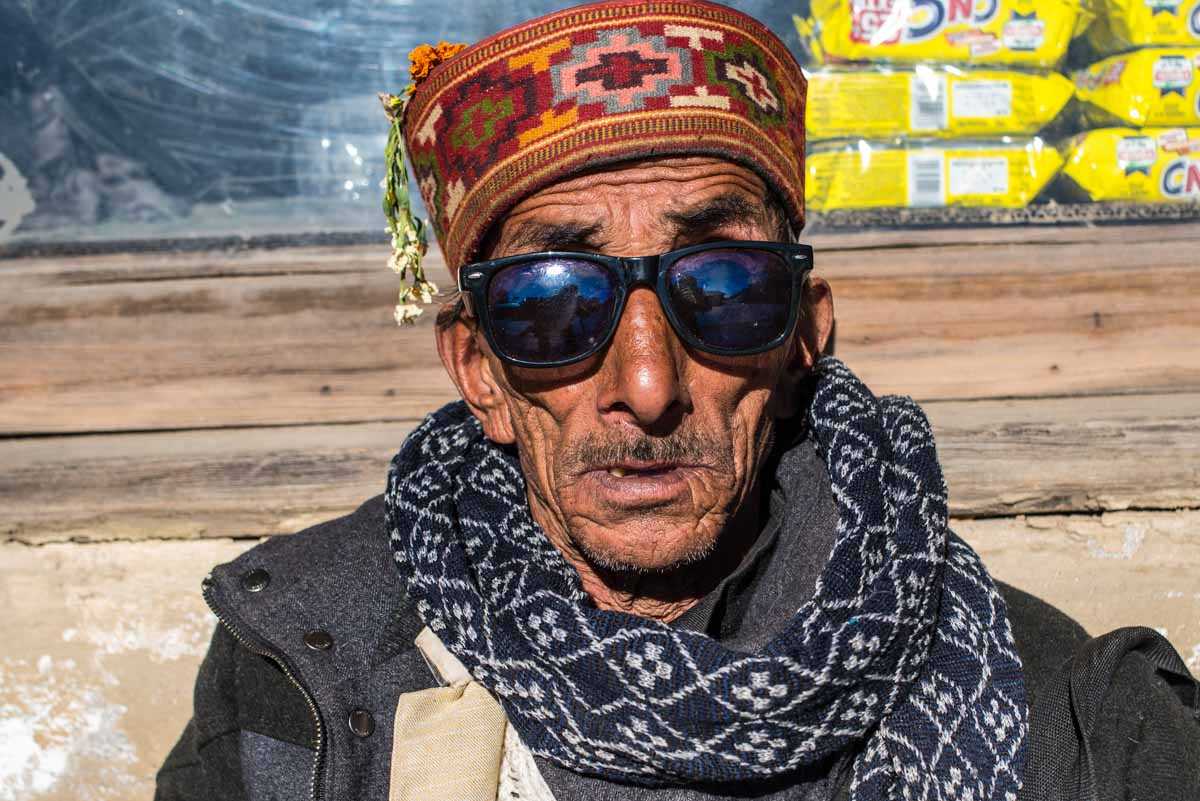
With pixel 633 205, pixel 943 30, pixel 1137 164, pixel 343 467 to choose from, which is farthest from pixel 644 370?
pixel 1137 164

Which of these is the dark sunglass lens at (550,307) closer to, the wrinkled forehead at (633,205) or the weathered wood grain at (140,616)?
the wrinkled forehead at (633,205)

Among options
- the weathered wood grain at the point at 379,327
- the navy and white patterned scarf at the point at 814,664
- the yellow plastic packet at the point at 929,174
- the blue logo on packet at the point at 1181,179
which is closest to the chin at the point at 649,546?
the navy and white patterned scarf at the point at 814,664

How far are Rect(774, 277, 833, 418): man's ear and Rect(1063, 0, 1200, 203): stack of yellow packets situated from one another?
106 cm

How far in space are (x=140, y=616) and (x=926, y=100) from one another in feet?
8.53

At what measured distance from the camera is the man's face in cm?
175

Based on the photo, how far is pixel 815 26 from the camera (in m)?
2.61

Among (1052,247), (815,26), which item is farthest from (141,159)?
(1052,247)

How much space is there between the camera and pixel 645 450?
1.76 metres

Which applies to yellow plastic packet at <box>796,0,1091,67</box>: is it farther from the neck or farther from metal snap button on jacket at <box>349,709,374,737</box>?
metal snap button on jacket at <box>349,709,374,737</box>

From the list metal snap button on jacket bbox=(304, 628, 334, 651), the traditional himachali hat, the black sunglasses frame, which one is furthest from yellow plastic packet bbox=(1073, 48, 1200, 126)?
metal snap button on jacket bbox=(304, 628, 334, 651)

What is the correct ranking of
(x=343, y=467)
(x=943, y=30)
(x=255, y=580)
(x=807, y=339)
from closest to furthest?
(x=255, y=580) < (x=807, y=339) < (x=943, y=30) < (x=343, y=467)

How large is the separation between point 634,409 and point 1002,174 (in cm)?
155

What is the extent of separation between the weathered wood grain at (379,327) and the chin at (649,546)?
1.10 metres

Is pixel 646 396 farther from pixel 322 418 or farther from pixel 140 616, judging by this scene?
pixel 140 616
